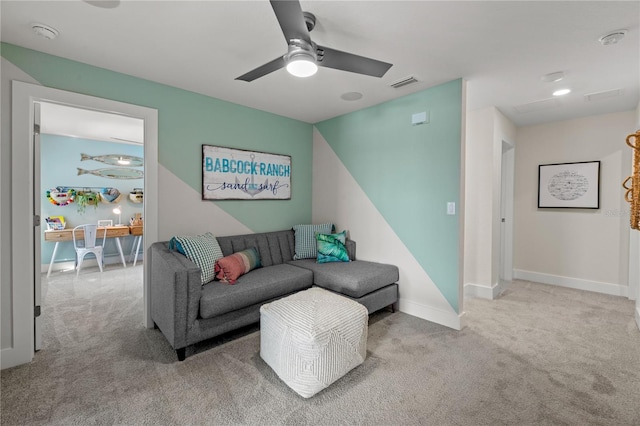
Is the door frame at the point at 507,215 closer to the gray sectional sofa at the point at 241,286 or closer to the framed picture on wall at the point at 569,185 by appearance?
the framed picture on wall at the point at 569,185

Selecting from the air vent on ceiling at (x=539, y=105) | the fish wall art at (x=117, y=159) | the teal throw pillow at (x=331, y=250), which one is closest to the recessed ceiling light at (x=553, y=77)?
the air vent on ceiling at (x=539, y=105)

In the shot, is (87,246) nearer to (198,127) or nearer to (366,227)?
(198,127)

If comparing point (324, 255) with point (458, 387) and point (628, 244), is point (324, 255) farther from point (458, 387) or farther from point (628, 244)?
point (628, 244)

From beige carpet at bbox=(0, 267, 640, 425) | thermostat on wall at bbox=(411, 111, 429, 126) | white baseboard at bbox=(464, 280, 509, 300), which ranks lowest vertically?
beige carpet at bbox=(0, 267, 640, 425)

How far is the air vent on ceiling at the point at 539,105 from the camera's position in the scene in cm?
345

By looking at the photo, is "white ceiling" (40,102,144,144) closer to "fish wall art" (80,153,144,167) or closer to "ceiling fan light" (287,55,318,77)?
"fish wall art" (80,153,144,167)

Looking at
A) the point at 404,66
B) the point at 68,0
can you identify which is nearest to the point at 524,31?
the point at 404,66

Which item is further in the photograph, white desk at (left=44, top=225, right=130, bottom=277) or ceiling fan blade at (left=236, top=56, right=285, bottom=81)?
white desk at (left=44, top=225, right=130, bottom=277)

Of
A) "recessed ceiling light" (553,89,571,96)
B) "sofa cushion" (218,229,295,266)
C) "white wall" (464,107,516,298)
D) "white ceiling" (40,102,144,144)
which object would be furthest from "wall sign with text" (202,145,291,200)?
"recessed ceiling light" (553,89,571,96)

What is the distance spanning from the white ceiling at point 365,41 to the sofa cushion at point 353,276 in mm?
1906

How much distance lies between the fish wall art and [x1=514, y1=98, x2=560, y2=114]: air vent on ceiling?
270 inches

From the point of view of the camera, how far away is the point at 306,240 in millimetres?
3807

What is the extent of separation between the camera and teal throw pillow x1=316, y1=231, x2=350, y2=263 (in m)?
3.51

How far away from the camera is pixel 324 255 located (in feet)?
11.5
